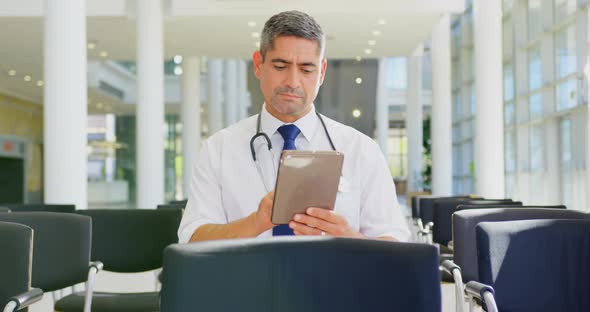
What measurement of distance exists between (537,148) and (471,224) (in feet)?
40.4

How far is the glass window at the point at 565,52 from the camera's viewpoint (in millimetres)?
12945

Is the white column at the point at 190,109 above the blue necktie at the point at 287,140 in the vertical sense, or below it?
above

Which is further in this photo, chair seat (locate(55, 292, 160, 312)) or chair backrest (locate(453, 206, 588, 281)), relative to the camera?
chair seat (locate(55, 292, 160, 312))

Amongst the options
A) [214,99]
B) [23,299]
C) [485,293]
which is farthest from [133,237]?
[214,99]

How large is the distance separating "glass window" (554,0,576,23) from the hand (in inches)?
467

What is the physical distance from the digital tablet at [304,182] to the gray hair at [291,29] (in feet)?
1.19

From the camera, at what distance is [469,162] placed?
23.8 m

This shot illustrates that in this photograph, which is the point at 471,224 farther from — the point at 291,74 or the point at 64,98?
the point at 64,98

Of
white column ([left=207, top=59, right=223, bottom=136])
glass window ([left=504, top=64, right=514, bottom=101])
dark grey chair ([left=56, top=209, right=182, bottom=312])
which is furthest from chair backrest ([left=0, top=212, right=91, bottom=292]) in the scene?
white column ([left=207, top=59, right=223, bottom=136])

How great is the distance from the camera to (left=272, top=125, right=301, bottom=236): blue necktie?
7.34 feet

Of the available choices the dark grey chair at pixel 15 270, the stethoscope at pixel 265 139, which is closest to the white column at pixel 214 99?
the dark grey chair at pixel 15 270

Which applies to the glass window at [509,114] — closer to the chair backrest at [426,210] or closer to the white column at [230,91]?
the chair backrest at [426,210]

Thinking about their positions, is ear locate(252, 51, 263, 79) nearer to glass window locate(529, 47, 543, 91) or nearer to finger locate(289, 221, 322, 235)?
finger locate(289, 221, 322, 235)

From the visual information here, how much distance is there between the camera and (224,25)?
15.1 meters
